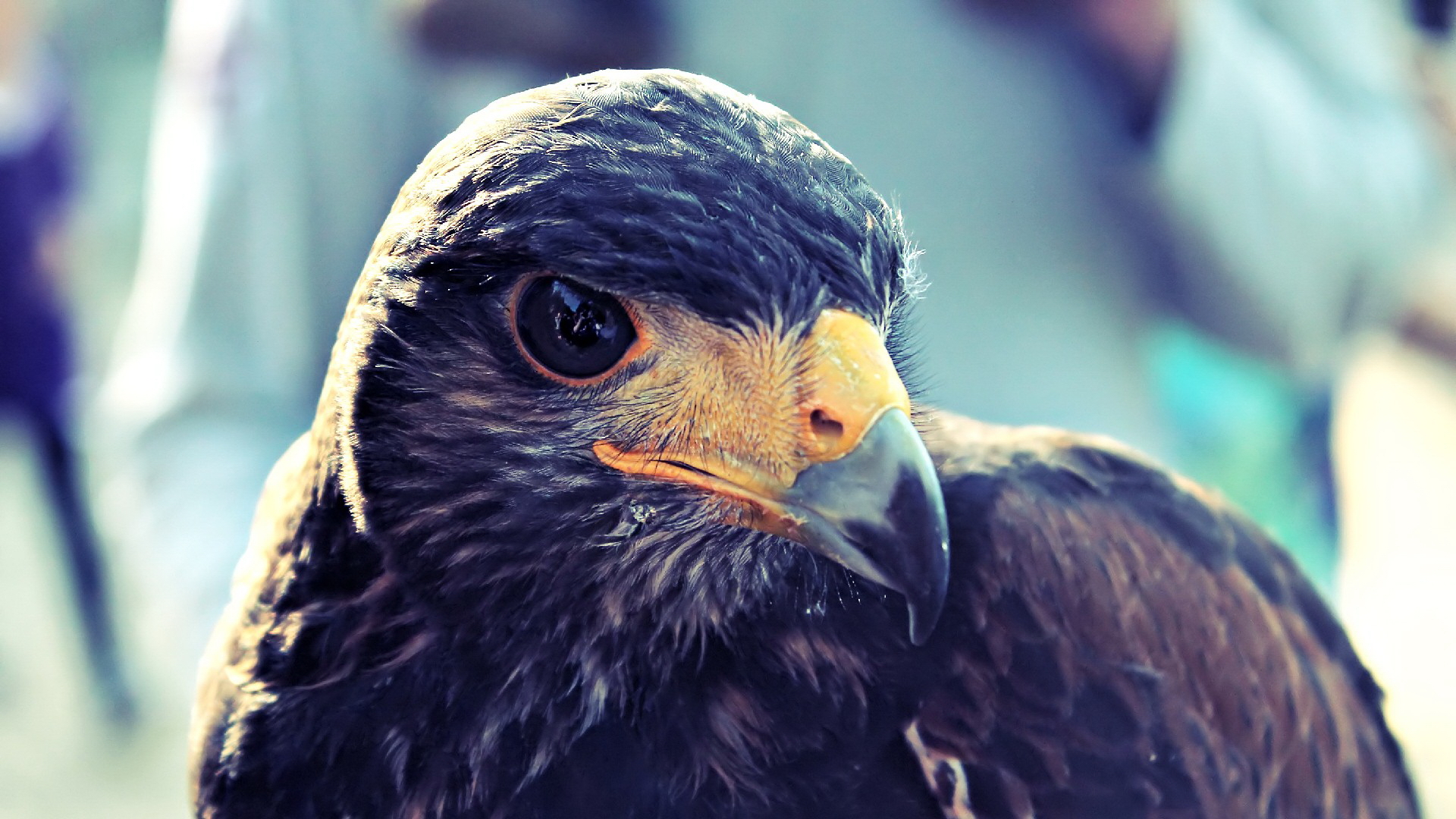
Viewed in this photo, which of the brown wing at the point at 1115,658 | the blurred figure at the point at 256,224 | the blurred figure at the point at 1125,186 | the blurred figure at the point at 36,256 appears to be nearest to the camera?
the brown wing at the point at 1115,658

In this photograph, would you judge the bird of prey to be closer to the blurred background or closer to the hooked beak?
the hooked beak

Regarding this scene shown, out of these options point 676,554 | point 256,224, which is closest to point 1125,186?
point 676,554

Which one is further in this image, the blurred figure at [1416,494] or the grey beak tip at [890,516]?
the blurred figure at [1416,494]

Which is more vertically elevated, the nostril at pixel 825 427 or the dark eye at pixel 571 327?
the dark eye at pixel 571 327

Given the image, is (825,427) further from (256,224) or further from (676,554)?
(256,224)

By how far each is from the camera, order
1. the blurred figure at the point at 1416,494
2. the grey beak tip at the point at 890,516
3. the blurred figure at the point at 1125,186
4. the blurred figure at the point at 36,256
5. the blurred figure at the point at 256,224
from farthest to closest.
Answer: the blurred figure at the point at 36,256 → the blurred figure at the point at 1416,494 → the blurred figure at the point at 256,224 → the blurred figure at the point at 1125,186 → the grey beak tip at the point at 890,516

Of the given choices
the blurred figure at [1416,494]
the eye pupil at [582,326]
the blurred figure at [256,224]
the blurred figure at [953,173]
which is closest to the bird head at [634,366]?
the eye pupil at [582,326]

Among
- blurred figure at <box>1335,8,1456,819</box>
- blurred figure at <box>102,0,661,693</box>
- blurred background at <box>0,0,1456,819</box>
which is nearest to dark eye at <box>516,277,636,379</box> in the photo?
blurred background at <box>0,0,1456,819</box>

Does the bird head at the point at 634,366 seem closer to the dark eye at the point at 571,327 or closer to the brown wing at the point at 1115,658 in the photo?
the dark eye at the point at 571,327
